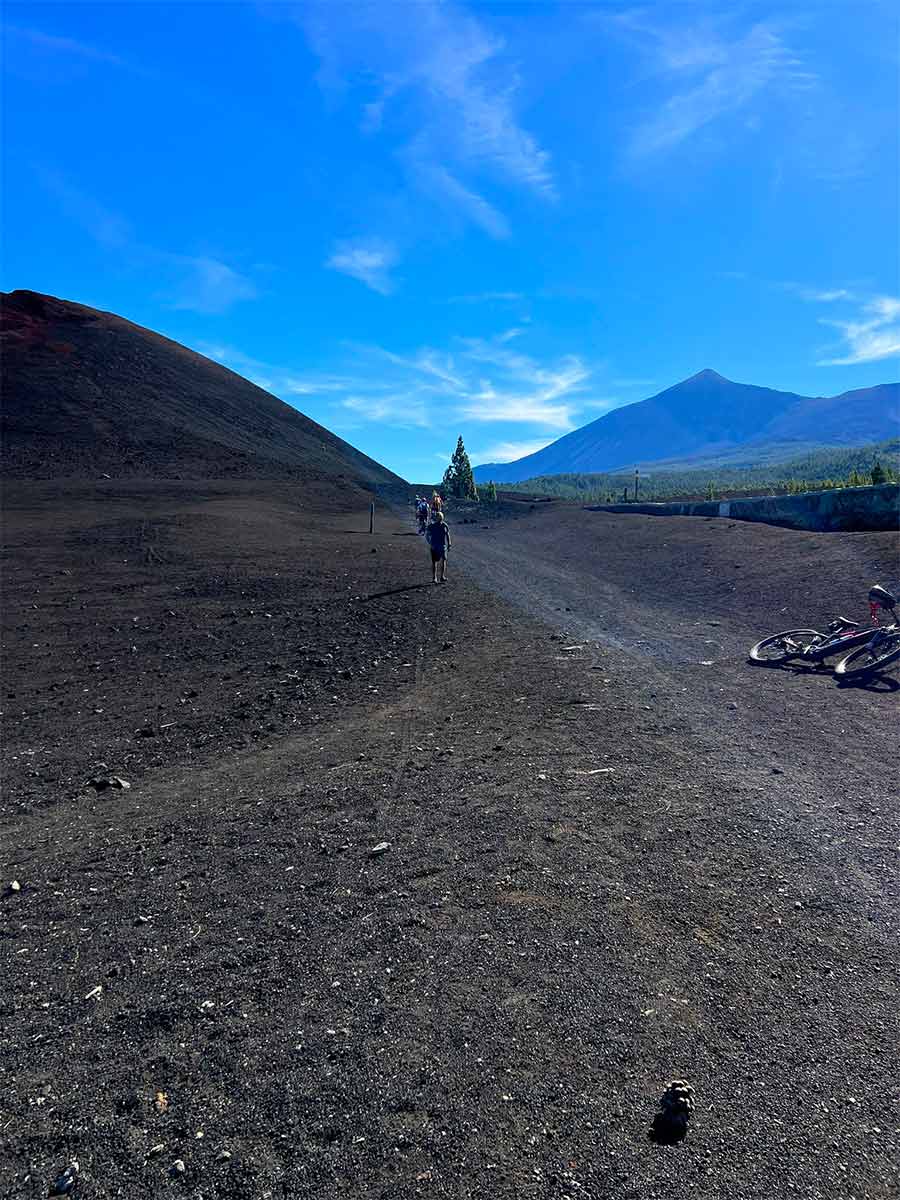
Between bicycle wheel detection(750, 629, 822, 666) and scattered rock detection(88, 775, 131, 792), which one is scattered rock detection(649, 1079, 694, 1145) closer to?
scattered rock detection(88, 775, 131, 792)

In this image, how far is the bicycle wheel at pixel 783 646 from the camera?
28.6 feet

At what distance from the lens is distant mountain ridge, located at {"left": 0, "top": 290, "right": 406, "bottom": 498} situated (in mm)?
40531

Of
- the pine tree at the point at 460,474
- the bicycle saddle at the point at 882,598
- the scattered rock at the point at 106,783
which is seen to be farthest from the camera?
the pine tree at the point at 460,474

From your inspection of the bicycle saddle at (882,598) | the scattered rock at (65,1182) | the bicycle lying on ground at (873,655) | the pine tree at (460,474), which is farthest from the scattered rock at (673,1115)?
the pine tree at (460,474)

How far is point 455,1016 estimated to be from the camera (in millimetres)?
2869

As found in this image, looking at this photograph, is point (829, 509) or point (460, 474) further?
point (460, 474)

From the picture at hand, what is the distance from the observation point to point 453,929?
3463 mm

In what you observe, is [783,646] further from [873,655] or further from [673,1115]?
[673,1115]

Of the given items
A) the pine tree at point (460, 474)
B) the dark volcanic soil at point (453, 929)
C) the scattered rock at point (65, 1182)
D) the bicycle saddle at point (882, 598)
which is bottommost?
the scattered rock at point (65, 1182)

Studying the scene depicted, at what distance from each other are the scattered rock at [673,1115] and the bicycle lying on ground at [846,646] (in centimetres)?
687

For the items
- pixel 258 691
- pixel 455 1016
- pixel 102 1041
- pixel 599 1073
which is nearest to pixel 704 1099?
pixel 599 1073

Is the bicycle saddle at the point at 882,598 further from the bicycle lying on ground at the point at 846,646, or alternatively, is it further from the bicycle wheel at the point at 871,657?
the bicycle wheel at the point at 871,657

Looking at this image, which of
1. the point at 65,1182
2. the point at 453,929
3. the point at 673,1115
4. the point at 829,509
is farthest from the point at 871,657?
the point at 829,509

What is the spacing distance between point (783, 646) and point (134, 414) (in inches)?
1979
